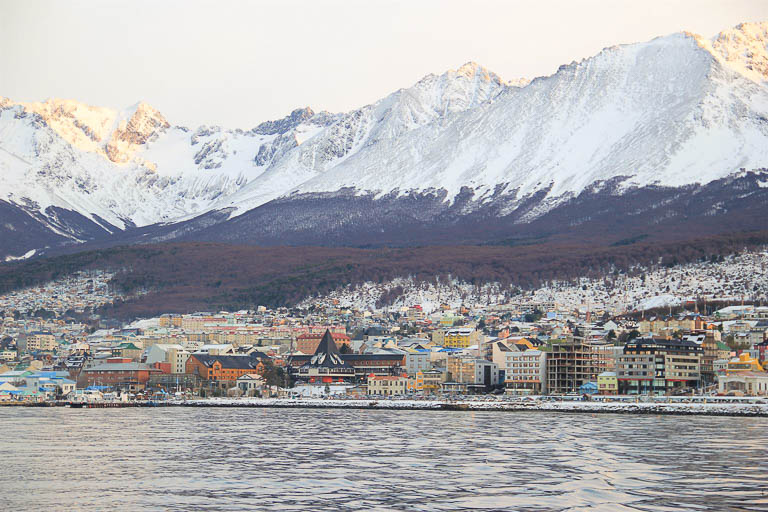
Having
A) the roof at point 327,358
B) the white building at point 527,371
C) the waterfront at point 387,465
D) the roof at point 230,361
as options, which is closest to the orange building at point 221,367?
the roof at point 230,361

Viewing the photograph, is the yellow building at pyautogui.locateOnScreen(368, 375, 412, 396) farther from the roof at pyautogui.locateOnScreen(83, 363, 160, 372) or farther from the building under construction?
the roof at pyautogui.locateOnScreen(83, 363, 160, 372)

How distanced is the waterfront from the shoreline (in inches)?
429

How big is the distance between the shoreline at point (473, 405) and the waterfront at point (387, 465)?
35.7ft

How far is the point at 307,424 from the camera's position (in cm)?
9512

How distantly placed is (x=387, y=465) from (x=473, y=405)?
56331 millimetres

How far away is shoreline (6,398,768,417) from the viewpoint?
108312 mm

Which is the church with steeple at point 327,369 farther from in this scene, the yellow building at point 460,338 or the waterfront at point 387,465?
the waterfront at point 387,465

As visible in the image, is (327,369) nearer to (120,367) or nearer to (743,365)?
(120,367)

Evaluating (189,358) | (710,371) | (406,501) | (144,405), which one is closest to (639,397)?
(710,371)

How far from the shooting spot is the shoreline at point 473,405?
108312 millimetres

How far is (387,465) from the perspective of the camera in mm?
62938

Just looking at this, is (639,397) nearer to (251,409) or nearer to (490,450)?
(251,409)

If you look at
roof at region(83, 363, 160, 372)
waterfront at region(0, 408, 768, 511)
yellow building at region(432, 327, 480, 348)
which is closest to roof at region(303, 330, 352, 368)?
roof at region(83, 363, 160, 372)

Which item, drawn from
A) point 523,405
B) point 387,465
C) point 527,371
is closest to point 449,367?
point 527,371
